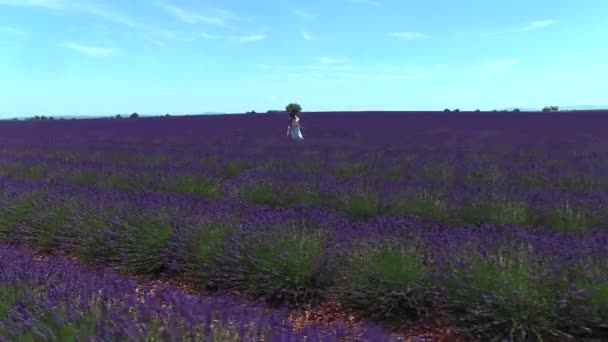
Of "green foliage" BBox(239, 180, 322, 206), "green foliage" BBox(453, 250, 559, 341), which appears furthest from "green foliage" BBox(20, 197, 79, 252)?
"green foliage" BBox(453, 250, 559, 341)

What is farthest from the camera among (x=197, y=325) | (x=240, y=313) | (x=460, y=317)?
(x=460, y=317)

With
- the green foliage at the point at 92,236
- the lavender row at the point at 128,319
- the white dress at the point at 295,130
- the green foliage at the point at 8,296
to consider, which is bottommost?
the green foliage at the point at 92,236

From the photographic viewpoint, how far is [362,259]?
3361 millimetres

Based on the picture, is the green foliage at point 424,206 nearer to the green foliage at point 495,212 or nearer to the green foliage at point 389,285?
the green foliage at point 495,212

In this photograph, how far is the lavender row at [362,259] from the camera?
110 inches

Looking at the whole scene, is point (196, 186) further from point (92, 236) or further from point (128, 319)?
point (128, 319)

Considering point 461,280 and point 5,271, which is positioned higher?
point 5,271

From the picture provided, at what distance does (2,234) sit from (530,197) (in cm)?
529

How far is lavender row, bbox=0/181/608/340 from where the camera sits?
9.20ft

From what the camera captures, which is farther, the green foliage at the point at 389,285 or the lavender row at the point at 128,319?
the green foliage at the point at 389,285

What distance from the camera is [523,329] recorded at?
2.77 m

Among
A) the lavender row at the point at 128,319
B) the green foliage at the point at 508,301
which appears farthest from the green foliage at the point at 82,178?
the green foliage at the point at 508,301

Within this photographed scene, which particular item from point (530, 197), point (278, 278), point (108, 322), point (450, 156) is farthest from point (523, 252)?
point (450, 156)

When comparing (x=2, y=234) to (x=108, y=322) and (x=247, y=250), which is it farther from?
(x=108, y=322)
